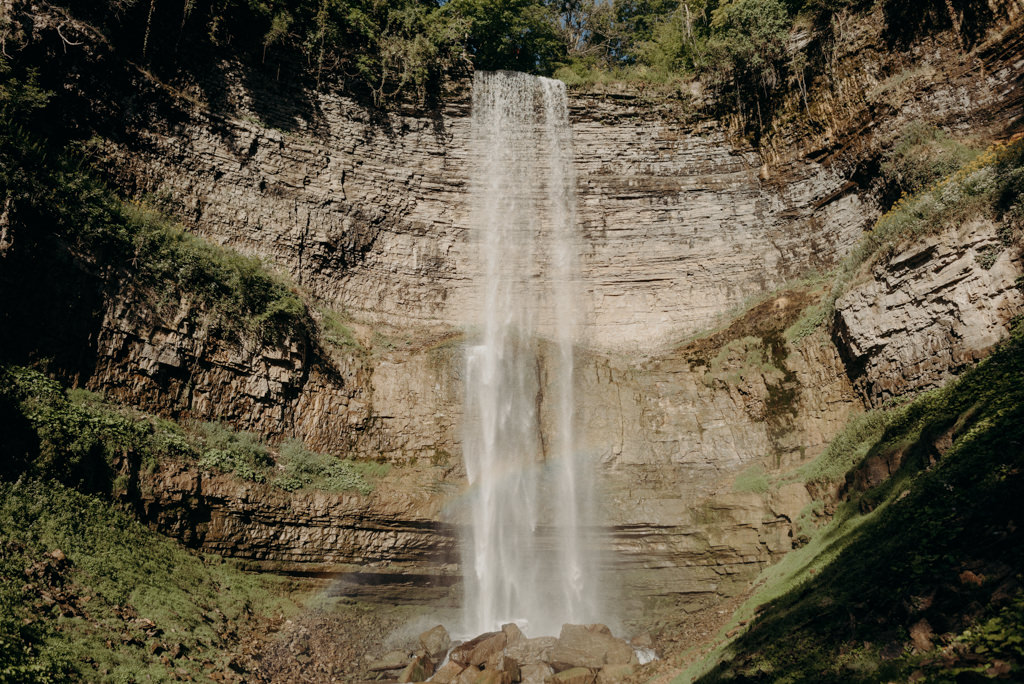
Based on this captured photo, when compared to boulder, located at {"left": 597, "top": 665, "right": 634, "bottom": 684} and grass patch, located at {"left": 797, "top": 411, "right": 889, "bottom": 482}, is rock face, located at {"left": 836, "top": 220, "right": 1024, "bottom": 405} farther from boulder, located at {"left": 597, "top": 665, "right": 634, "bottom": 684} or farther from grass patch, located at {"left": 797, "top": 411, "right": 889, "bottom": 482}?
boulder, located at {"left": 597, "top": 665, "right": 634, "bottom": 684}

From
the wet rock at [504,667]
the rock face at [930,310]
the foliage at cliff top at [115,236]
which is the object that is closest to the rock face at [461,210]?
the foliage at cliff top at [115,236]

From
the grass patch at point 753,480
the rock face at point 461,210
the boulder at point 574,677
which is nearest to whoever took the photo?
the boulder at point 574,677

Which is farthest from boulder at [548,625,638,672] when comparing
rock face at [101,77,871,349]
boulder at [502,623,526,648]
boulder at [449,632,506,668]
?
rock face at [101,77,871,349]

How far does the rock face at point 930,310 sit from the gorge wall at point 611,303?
50 millimetres

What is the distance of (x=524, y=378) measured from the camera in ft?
61.6

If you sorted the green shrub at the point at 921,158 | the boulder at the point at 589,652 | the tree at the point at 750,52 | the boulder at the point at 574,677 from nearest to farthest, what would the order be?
1. the boulder at the point at 574,677
2. the boulder at the point at 589,652
3. the green shrub at the point at 921,158
4. the tree at the point at 750,52

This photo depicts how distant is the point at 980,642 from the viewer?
481cm

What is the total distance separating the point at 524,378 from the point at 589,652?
886cm

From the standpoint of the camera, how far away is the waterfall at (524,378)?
15.1 meters

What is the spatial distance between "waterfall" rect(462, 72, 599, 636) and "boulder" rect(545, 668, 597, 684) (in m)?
3.43

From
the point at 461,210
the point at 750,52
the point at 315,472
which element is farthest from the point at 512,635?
the point at 750,52

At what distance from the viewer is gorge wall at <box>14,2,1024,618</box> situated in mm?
13258

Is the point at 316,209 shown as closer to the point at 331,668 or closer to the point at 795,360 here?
the point at 331,668

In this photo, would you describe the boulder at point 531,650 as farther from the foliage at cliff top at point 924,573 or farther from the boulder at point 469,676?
the foliage at cliff top at point 924,573
